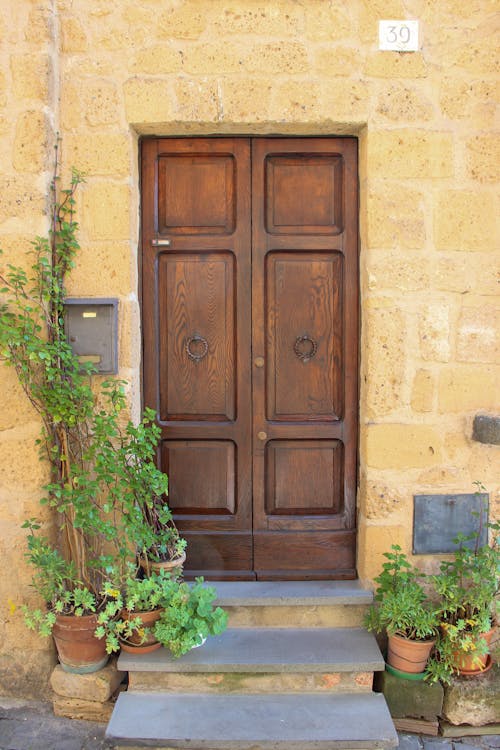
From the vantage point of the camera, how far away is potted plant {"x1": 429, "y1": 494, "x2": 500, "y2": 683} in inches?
110

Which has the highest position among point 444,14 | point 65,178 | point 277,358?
point 444,14

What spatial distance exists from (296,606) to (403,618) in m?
0.54

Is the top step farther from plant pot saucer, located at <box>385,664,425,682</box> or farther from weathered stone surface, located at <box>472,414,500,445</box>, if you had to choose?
weathered stone surface, located at <box>472,414,500,445</box>

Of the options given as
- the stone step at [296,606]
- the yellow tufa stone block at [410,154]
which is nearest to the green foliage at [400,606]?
the stone step at [296,606]

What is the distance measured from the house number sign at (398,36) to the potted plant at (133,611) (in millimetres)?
2702

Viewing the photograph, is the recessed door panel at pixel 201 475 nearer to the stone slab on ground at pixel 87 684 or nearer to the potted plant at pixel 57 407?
the potted plant at pixel 57 407

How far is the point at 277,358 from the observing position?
128 inches

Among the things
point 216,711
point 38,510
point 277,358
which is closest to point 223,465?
point 277,358

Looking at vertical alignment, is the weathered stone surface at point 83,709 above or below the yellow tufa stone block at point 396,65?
below

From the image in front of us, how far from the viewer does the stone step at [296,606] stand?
3057 mm

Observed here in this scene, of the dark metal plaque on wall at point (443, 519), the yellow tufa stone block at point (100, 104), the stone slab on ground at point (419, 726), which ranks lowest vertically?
the stone slab on ground at point (419, 726)

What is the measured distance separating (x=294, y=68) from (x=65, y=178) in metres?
1.22

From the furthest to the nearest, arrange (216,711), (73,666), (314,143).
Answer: (314,143), (73,666), (216,711)

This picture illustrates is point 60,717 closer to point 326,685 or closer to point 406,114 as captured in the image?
point 326,685
